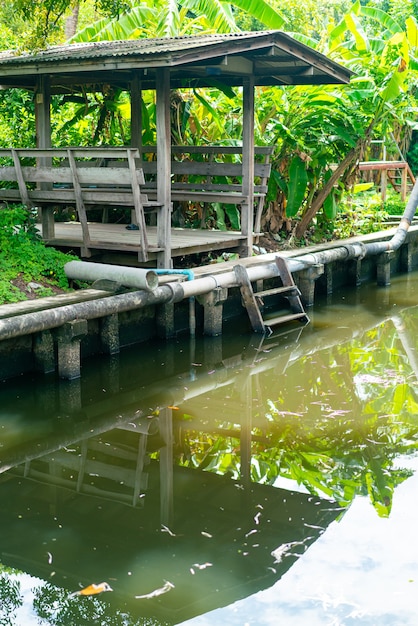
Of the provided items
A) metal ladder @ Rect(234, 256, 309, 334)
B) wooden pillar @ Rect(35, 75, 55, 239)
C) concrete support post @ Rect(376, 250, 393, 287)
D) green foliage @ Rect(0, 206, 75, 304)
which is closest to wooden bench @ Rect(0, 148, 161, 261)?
wooden pillar @ Rect(35, 75, 55, 239)

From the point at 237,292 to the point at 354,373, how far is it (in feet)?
11.0

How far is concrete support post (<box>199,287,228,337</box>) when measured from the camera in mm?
11641

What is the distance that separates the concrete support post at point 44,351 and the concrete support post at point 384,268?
8486 mm

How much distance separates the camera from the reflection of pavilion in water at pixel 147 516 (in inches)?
217

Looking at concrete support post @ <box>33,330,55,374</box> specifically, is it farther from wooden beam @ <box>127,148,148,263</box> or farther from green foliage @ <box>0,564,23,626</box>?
green foliage @ <box>0,564,23,626</box>

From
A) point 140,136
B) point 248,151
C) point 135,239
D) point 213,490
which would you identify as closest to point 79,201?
point 135,239

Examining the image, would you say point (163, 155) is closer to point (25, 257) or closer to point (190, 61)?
point (190, 61)

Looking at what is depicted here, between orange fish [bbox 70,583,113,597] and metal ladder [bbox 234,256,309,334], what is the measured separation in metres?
6.98

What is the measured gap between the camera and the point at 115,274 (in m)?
10.6

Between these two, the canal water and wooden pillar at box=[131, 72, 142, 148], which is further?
wooden pillar at box=[131, 72, 142, 148]

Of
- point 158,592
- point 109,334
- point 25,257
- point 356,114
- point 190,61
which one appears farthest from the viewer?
point 356,114

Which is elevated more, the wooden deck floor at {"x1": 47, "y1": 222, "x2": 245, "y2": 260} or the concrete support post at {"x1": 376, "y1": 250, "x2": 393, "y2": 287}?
the wooden deck floor at {"x1": 47, "y1": 222, "x2": 245, "y2": 260}

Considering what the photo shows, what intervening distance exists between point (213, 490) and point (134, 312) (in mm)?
4686

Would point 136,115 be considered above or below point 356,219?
above
